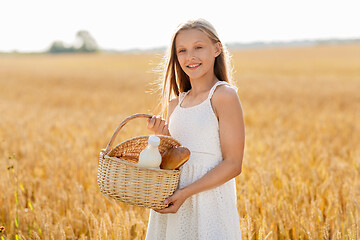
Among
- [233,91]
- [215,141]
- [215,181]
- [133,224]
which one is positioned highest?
[233,91]

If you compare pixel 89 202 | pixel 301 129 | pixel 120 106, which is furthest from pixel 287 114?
pixel 89 202

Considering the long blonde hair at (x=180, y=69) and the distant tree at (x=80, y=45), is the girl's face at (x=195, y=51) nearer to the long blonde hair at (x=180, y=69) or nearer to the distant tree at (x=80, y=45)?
the long blonde hair at (x=180, y=69)

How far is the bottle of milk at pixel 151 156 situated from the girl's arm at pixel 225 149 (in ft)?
0.59

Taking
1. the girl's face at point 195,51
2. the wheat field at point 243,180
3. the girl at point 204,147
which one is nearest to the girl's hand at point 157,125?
the girl at point 204,147

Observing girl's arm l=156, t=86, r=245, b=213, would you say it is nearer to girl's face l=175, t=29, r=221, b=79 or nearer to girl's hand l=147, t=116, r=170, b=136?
girl's face l=175, t=29, r=221, b=79

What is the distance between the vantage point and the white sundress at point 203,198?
6.45 feet

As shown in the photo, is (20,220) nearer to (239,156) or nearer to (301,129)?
(239,156)

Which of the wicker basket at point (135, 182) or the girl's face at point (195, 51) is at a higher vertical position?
the girl's face at point (195, 51)

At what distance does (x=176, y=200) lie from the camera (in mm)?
1884

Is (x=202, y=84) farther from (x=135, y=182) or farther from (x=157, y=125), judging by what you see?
(x=135, y=182)

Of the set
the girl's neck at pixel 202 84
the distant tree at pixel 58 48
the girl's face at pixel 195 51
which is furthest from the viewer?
the distant tree at pixel 58 48

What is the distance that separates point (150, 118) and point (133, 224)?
2.39ft

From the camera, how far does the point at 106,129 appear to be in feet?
22.0

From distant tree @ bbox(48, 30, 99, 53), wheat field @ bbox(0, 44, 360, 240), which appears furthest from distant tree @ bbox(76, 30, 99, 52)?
wheat field @ bbox(0, 44, 360, 240)
